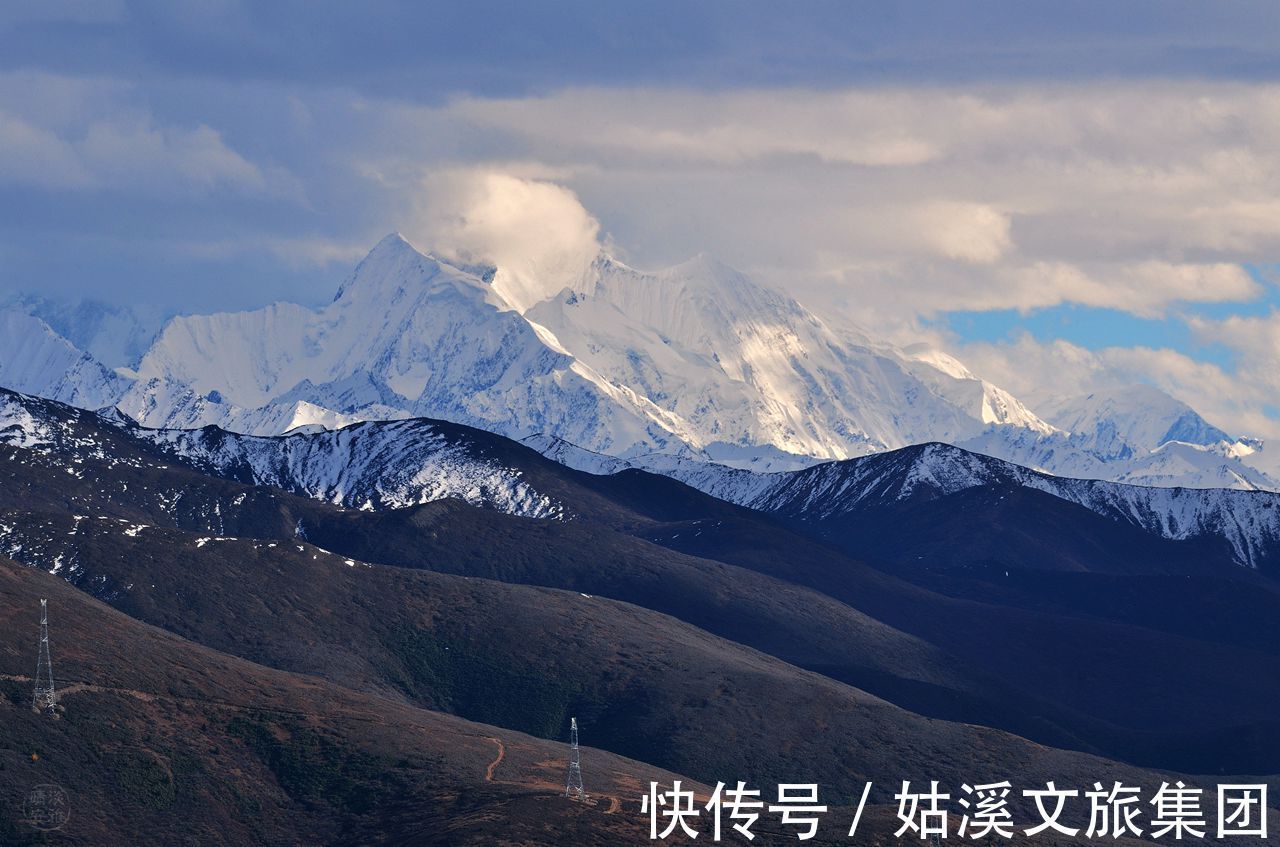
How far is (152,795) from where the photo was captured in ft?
622

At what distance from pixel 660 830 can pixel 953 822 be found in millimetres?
30151

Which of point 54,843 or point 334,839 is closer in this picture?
point 54,843

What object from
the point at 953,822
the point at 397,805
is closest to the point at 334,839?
the point at 397,805

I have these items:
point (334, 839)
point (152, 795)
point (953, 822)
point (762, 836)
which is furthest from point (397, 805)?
point (953, 822)

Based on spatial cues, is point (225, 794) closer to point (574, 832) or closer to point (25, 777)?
point (25, 777)

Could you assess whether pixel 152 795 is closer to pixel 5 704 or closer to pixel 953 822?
pixel 5 704

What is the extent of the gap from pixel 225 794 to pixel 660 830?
4340 centimetres

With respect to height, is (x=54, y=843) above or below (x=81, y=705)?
below

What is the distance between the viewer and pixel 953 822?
19175 centimetres

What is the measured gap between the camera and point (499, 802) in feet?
610

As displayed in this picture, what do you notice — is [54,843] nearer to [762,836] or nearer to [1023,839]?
[762,836]

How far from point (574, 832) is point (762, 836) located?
1672 centimetres

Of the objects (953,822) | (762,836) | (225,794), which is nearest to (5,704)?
(225,794)

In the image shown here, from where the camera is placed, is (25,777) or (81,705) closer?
(25,777)
